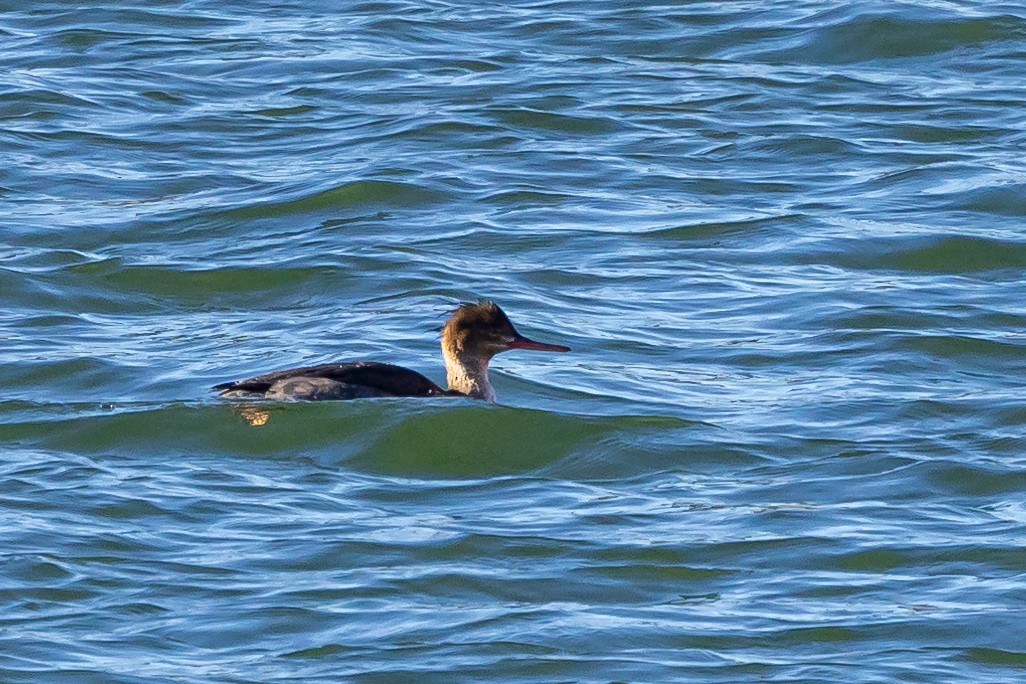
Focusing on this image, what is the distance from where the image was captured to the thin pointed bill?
412 inches

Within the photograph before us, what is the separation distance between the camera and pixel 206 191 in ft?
46.2

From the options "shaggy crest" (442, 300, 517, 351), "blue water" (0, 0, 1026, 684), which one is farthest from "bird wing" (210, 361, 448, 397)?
"shaggy crest" (442, 300, 517, 351)

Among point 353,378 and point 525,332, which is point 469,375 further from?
point 525,332

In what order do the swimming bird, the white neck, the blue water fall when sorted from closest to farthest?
the blue water → the swimming bird → the white neck

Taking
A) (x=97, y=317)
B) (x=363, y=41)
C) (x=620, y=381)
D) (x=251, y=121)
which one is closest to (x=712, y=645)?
(x=620, y=381)

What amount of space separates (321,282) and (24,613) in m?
4.84

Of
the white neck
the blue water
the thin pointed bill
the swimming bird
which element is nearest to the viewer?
the blue water

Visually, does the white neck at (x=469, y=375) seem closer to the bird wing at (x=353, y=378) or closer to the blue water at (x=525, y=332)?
the blue water at (x=525, y=332)

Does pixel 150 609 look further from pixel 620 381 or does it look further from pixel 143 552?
pixel 620 381

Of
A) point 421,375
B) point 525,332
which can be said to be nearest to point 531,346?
point 421,375

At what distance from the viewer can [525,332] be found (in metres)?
11.6

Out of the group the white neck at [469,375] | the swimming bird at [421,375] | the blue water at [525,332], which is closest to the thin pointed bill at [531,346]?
the swimming bird at [421,375]

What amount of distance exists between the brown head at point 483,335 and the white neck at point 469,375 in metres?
0.02

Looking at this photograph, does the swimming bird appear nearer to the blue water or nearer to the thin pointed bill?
the thin pointed bill
